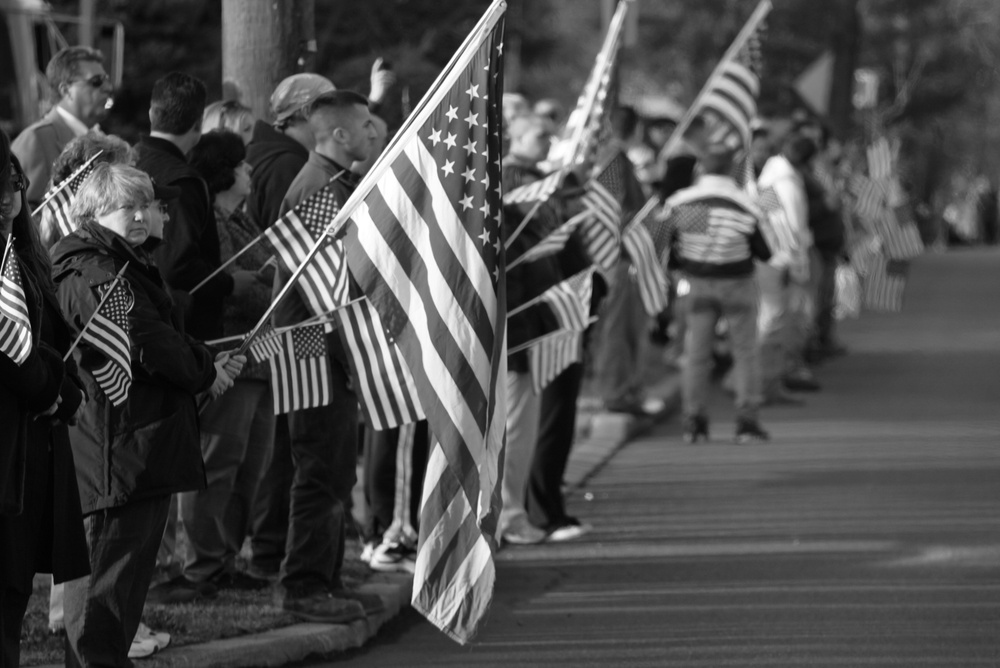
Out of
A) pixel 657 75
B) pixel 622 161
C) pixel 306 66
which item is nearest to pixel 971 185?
pixel 657 75

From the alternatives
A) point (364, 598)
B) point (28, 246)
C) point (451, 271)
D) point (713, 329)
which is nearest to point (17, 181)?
point (28, 246)

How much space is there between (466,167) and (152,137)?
5.15 ft

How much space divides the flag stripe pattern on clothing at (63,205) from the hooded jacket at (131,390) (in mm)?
649

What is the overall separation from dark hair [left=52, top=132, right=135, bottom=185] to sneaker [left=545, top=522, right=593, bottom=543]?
11.7 feet

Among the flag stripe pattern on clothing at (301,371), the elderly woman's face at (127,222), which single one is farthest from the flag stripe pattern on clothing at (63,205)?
the flag stripe pattern on clothing at (301,371)

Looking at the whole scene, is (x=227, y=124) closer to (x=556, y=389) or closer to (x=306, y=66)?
(x=306, y=66)

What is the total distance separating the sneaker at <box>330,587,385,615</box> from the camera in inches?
267

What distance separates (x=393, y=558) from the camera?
25.4 ft

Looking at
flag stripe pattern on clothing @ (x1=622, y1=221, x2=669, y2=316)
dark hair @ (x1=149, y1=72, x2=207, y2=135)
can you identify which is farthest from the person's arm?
flag stripe pattern on clothing @ (x1=622, y1=221, x2=669, y2=316)

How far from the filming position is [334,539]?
675 cm

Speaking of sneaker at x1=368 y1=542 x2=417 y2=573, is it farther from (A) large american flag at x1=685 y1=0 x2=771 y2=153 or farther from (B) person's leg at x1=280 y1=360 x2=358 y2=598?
(A) large american flag at x1=685 y1=0 x2=771 y2=153

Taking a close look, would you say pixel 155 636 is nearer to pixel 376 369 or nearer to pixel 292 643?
pixel 292 643

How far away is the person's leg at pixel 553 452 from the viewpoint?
8875 mm

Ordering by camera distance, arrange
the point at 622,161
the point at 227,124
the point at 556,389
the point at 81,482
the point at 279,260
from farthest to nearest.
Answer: the point at 622,161 → the point at 556,389 → the point at 227,124 → the point at 279,260 → the point at 81,482
